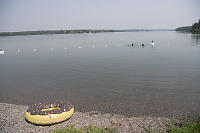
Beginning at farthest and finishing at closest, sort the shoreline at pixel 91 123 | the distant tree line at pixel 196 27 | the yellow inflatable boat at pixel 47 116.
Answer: the distant tree line at pixel 196 27, the yellow inflatable boat at pixel 47 116, the shoreline at pixel 91 123

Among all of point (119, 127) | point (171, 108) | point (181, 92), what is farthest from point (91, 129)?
point (181, 92)

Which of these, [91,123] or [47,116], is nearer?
[47,116]

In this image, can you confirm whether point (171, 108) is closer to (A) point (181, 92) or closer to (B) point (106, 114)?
(A) point (181, 92)

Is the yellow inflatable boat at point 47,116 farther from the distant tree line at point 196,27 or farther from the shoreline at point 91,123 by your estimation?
the distant tree line at point 196,27

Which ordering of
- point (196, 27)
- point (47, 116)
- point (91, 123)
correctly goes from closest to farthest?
1. point (47, 116)
2. point (91, 123)
3. point (196, 27)

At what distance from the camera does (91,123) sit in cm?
926

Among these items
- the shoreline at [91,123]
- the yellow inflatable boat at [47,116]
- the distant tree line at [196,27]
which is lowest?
the shoreline at [91,123]

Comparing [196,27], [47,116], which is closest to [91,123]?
[47,116]

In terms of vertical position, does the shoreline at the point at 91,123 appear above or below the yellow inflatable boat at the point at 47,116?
below

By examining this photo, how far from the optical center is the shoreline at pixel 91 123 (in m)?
8.70

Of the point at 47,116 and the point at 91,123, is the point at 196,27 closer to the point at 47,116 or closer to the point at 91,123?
the point at 91,123

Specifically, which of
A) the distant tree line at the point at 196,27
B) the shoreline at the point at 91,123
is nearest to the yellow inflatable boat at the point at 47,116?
the shoreline at the point at 91,123

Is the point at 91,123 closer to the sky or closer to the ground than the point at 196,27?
closer to the ground

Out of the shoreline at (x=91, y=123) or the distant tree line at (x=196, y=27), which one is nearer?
the shoreline at (x=91, y=123)
